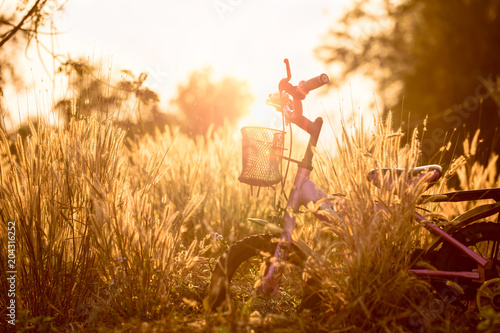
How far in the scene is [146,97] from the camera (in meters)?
3.63

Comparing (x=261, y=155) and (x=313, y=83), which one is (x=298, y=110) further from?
(x=261, y=155)

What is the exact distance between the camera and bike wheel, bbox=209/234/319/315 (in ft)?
8.59

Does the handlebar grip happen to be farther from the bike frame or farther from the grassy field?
the grassy field

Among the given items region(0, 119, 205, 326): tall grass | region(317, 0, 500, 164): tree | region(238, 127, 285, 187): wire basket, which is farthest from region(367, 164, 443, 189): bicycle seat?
region(317, 0, 500, 164): tree

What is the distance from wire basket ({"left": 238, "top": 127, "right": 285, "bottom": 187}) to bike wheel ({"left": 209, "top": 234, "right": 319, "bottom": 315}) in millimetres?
379

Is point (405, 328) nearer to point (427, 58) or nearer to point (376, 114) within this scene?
point (376, 114)

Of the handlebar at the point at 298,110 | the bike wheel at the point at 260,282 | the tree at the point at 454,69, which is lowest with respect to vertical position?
the bike wheel at the point at 260,282

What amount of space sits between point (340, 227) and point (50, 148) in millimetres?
1911

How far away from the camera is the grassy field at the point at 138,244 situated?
2.50 meters

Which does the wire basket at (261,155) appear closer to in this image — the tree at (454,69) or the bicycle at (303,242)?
the bicycle at (303,242)

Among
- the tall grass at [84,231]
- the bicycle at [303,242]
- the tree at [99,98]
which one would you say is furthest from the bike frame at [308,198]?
the tree at [99,98]

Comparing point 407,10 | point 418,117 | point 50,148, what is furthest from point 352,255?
point 407,10

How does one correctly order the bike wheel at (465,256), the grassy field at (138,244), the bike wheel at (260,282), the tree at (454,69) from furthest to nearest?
1. the tree at (454,69)
2. the bike wheel at (465,256)
3. the bike wheel at (260,282)
4. the grassy field at (138,244)

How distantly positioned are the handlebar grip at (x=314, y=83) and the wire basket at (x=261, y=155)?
32 centimetres
